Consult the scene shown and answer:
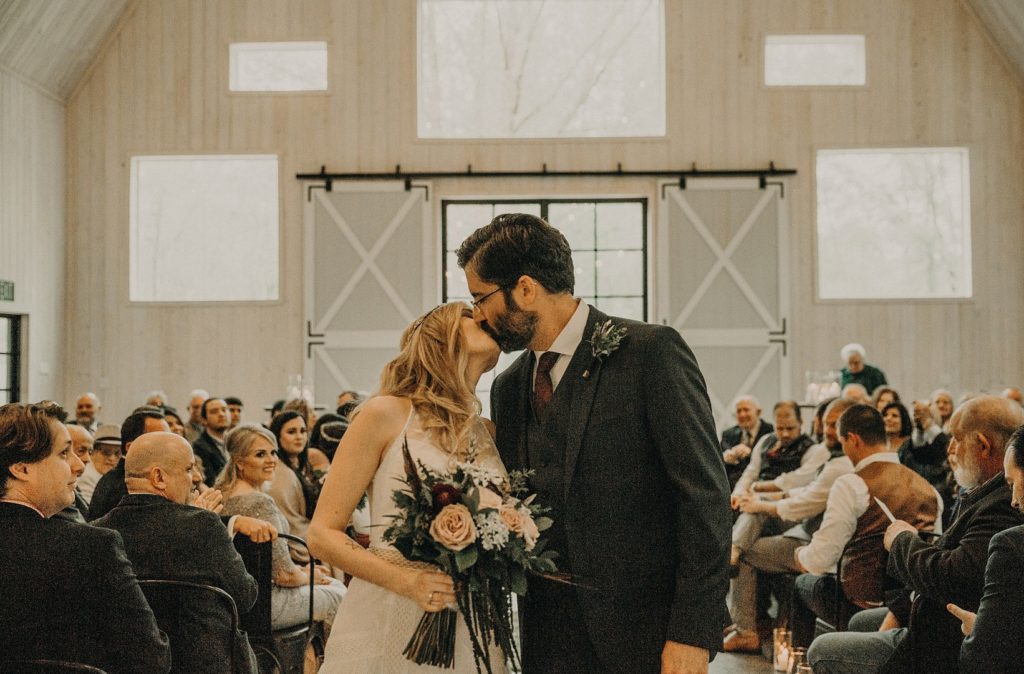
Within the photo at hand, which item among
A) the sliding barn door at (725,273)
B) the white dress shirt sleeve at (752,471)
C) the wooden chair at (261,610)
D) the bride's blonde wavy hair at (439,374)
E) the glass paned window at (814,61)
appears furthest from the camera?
the glass paned window at (814,61)

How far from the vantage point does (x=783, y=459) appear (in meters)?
7.12

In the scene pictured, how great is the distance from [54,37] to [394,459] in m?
11.1

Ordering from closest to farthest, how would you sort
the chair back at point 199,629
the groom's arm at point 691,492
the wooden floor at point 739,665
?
the groom's arm at point 691,492 < the chair back at point 199,629 < the wooden floor at point 739,665

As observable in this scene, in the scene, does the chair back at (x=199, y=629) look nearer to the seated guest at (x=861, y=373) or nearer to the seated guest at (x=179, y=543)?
the seated guest at (x=179, y=543)

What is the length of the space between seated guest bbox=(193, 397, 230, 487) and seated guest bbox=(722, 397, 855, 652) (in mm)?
3539

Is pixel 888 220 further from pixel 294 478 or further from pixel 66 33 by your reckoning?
pixel 66 33

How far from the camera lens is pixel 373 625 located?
2369 mm

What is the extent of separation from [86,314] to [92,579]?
10.8 meters

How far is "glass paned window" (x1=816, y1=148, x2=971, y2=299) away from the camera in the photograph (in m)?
12.6

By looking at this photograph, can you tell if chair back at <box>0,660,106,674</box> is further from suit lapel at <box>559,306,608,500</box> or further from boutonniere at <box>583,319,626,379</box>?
boutonniere at <box>583,319,626,379</box>

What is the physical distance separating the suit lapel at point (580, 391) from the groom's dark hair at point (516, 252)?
0.13 meters

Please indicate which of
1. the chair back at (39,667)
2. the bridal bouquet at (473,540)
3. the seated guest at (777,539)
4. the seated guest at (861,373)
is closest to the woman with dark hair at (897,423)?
the seated guest at (777,539)

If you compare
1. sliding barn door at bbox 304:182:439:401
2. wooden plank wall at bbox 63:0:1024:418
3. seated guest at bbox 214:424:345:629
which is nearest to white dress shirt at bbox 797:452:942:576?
seated guest at bbox 214:424:345:629

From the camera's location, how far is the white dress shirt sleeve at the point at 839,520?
15.2 ft
